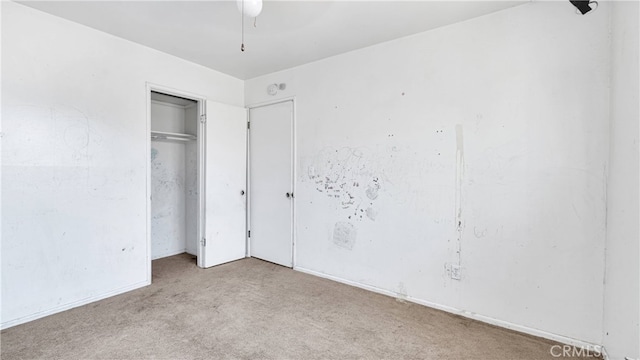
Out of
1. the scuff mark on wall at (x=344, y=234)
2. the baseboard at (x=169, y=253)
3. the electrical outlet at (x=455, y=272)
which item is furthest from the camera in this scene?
the baseboard at (x=169, y=253)

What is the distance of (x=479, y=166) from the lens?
235cm

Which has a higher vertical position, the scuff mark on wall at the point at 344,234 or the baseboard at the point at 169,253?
the scuff mark on wall at the point at 344,234

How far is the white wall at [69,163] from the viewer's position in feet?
7.31

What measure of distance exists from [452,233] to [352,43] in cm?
205

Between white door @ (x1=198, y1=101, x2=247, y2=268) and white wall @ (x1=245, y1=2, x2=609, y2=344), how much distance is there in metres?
1.23

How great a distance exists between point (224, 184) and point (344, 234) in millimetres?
1733

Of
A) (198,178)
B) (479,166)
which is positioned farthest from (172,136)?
(479,166)

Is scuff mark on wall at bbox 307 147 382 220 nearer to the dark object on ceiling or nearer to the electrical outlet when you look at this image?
the electrical outlet

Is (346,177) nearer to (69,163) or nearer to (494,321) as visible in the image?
(494,321)

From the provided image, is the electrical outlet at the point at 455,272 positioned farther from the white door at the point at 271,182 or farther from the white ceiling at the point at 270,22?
the white ceiling at the point at 270,22

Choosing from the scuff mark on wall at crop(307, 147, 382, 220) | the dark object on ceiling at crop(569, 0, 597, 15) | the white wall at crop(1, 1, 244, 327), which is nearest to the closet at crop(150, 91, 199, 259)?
the white wall at crop(1, 1, 244, 327)

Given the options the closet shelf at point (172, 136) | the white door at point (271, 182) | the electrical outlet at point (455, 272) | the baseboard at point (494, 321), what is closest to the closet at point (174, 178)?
the closet shelf at point (172, 136)

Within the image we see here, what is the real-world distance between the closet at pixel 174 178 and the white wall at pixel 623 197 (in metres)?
4.30

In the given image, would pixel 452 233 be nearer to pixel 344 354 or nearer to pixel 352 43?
pixel 344 354
